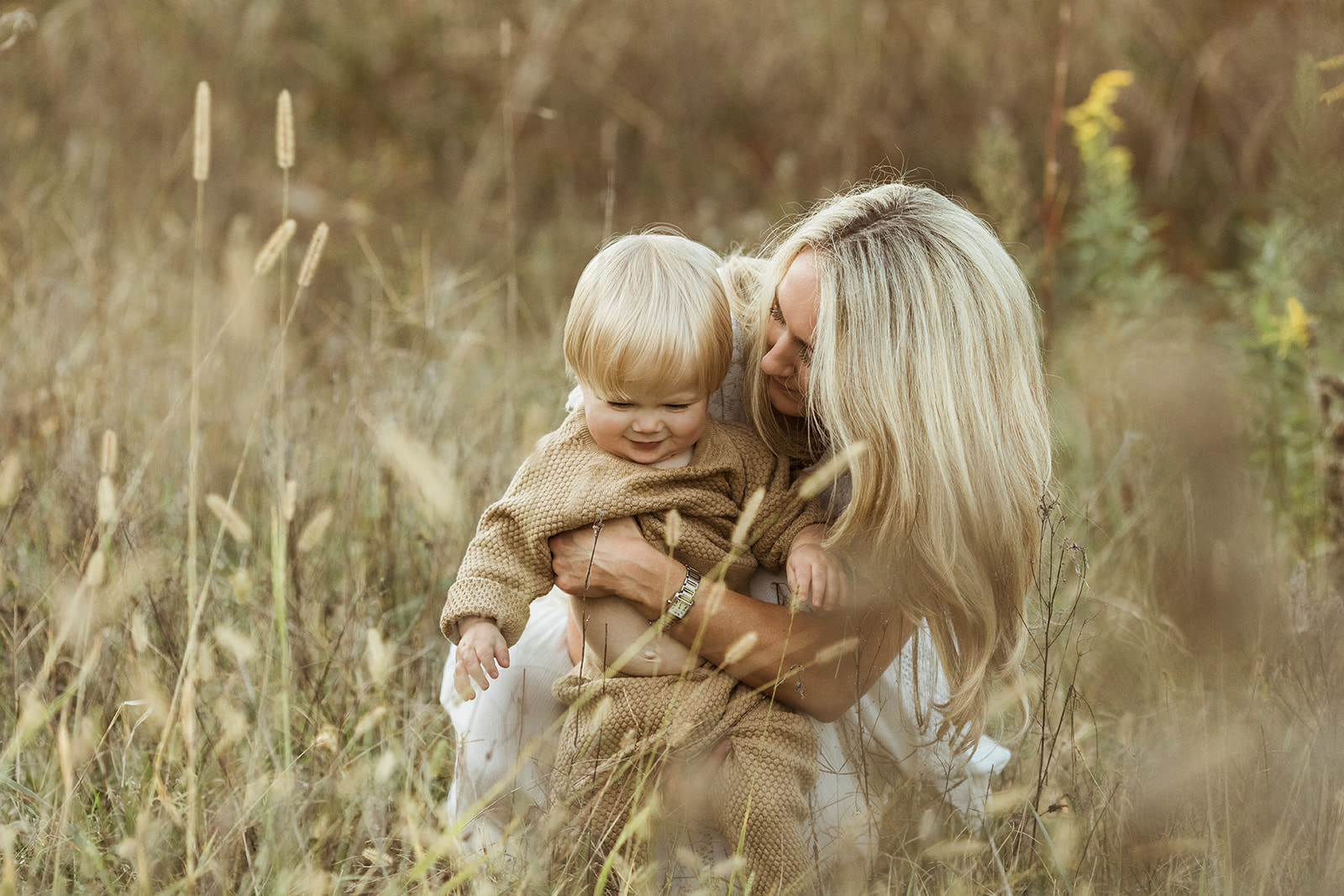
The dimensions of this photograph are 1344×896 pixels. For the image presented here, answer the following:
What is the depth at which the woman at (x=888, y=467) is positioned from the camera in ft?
5.83

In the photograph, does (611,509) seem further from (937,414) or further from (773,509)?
(937,414)

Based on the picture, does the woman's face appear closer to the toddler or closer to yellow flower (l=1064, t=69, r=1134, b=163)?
the toddler

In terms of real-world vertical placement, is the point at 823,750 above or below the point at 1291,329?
below

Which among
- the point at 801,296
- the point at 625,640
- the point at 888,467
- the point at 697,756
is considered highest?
the point at 801,296

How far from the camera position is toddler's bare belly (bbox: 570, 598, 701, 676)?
193 cm

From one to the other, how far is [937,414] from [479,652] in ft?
2.54

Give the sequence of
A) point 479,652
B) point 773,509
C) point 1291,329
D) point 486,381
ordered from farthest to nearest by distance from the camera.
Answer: point 486,381, point 1291,329, point 773,509, point 479,652

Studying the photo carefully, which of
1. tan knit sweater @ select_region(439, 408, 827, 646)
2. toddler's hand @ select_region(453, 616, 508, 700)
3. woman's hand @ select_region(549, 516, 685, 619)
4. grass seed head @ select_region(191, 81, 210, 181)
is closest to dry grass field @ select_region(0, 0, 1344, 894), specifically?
grass seed head @ select_region(191, 81, 210, 181)

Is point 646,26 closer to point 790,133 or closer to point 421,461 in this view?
point 790,133

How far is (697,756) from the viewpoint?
1.90 meters

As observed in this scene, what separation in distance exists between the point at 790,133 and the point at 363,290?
3099 millimetres

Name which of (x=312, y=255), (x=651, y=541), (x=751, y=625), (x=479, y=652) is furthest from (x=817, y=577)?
(x=312, y=255)

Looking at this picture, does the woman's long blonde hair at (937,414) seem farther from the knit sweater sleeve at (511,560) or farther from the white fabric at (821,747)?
the knit sweater sleeve at (511,560)

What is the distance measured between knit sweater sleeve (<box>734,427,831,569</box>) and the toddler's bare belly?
0.70 feet
